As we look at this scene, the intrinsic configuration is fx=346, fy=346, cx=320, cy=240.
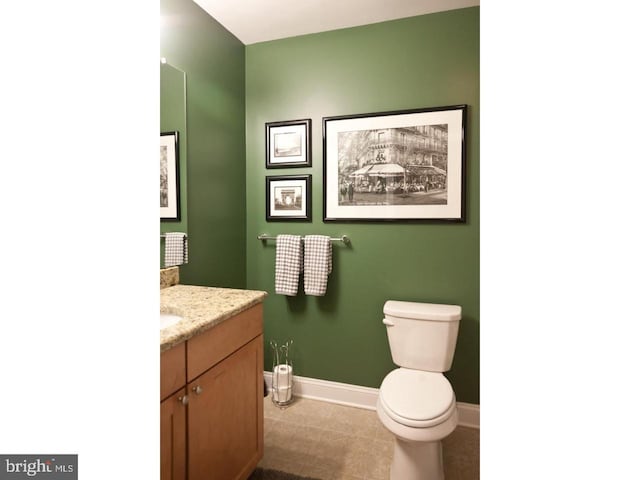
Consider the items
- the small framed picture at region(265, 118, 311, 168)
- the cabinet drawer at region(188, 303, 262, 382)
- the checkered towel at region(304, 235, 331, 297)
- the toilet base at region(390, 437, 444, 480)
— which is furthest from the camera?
the small framed picture at region(265, 118, 311, 168)

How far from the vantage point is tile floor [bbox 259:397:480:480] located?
1695 millimetres

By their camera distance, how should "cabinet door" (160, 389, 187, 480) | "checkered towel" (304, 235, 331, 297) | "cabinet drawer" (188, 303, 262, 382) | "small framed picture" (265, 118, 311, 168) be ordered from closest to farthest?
1. "cabinet door" (160, 389, 187, 480)
2. "cabinet drawer" (188, 303, 262, 382)
3. "checkered towel" (304, 235, 331, 297)
4. "small framed picture" (265, 118, 311, 168)

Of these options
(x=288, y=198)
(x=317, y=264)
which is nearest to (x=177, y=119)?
(x=288, y=198)

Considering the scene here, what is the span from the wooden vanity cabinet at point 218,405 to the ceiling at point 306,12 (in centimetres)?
172

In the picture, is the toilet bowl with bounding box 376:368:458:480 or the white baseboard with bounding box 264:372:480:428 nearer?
the toilet bowl with bounding box 376:368:458:480

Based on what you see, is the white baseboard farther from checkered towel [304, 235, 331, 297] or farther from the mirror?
the mirror

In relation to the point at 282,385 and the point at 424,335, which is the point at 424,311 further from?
the point at 282,385

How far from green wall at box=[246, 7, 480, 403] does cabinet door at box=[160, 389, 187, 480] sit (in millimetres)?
1326

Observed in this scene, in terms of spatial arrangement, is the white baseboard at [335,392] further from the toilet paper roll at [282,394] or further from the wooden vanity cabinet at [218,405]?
the wooden vanity cabinet at [218,405]

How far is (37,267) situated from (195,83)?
190cm

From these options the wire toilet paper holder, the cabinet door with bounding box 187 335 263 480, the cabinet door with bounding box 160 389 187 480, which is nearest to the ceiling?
the cabinet door with bounding box 187 335 263 480

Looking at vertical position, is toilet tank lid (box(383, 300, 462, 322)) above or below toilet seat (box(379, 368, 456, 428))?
above

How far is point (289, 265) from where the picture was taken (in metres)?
2.28
